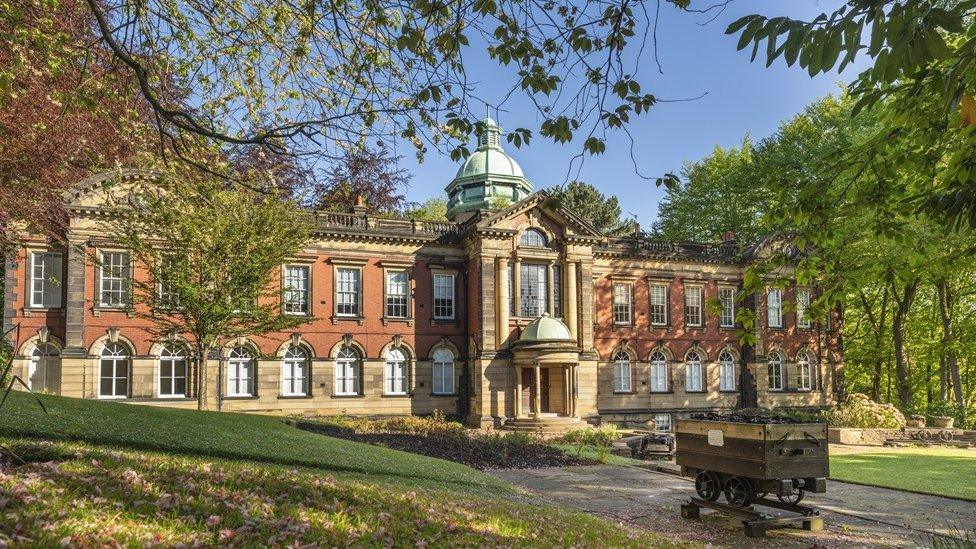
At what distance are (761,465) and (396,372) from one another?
2348 cm

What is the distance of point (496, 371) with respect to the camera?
32.4m

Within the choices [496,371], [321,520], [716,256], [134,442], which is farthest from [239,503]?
[716,256]

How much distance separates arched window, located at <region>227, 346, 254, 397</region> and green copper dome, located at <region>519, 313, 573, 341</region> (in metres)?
11.6

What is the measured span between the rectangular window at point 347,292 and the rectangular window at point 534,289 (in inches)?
296

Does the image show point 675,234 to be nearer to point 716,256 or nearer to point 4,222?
point 716,256

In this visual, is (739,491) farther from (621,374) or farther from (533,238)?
(621,374)

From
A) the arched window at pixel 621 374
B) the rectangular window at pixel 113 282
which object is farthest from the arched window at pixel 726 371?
the rectangular window at pixel 113 282

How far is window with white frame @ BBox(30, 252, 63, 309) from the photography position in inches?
1091

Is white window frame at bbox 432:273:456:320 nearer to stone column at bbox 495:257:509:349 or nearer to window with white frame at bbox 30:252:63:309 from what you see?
stone column at bbox 495:257:509:349

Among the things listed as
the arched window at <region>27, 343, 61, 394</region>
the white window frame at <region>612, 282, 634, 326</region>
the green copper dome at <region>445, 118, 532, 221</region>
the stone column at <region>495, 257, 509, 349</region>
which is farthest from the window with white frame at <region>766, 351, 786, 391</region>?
the arched window at <region>27, 343, 61, 394</region>

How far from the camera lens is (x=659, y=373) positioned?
3759 centimetres

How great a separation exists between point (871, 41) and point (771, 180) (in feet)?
14.2

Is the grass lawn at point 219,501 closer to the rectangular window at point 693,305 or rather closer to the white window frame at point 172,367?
the white window frame at point 172,367

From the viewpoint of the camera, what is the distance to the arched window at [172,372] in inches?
1134
